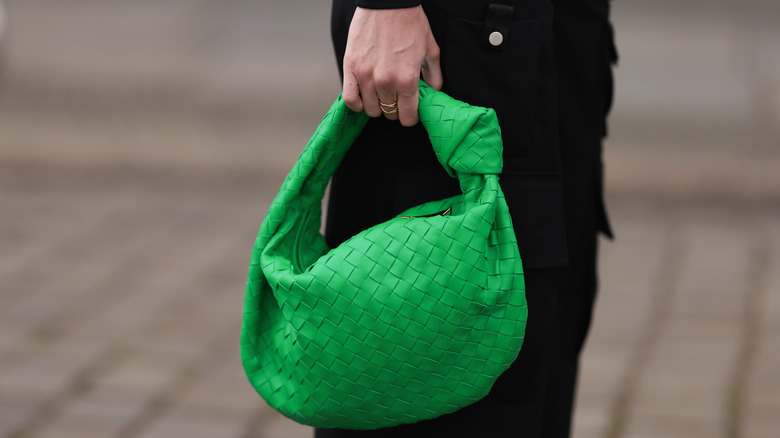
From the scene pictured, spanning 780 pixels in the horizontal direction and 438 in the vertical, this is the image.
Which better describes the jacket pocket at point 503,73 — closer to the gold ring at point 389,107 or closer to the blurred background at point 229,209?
the gold ring at point 389,107

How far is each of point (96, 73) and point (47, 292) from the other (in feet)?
8.22

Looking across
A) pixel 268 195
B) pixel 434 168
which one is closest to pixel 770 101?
pixel 268 195

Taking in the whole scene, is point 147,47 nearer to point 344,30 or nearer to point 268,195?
point 268,195

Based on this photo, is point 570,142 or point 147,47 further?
point 147,47

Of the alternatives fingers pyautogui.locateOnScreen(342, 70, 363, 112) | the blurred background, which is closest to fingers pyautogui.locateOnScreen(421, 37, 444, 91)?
fingers pyautogui.locateOnScreen(342, 70, 363, 112)

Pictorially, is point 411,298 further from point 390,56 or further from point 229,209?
point 229,209

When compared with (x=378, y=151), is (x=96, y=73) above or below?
below

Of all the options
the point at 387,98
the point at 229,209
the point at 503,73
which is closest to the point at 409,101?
the point at 387,98

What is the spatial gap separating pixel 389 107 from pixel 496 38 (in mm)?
182

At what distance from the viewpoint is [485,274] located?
4.43 feet

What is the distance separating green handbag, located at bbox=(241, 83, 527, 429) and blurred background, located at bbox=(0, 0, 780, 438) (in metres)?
1.18

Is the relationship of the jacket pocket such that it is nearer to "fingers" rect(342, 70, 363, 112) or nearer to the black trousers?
the black trousers

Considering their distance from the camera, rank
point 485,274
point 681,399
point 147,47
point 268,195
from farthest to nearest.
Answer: point 147,47
point 268,195
point 681,399
point 485,274

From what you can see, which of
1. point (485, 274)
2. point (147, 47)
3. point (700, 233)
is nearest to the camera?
point (485, 274)
